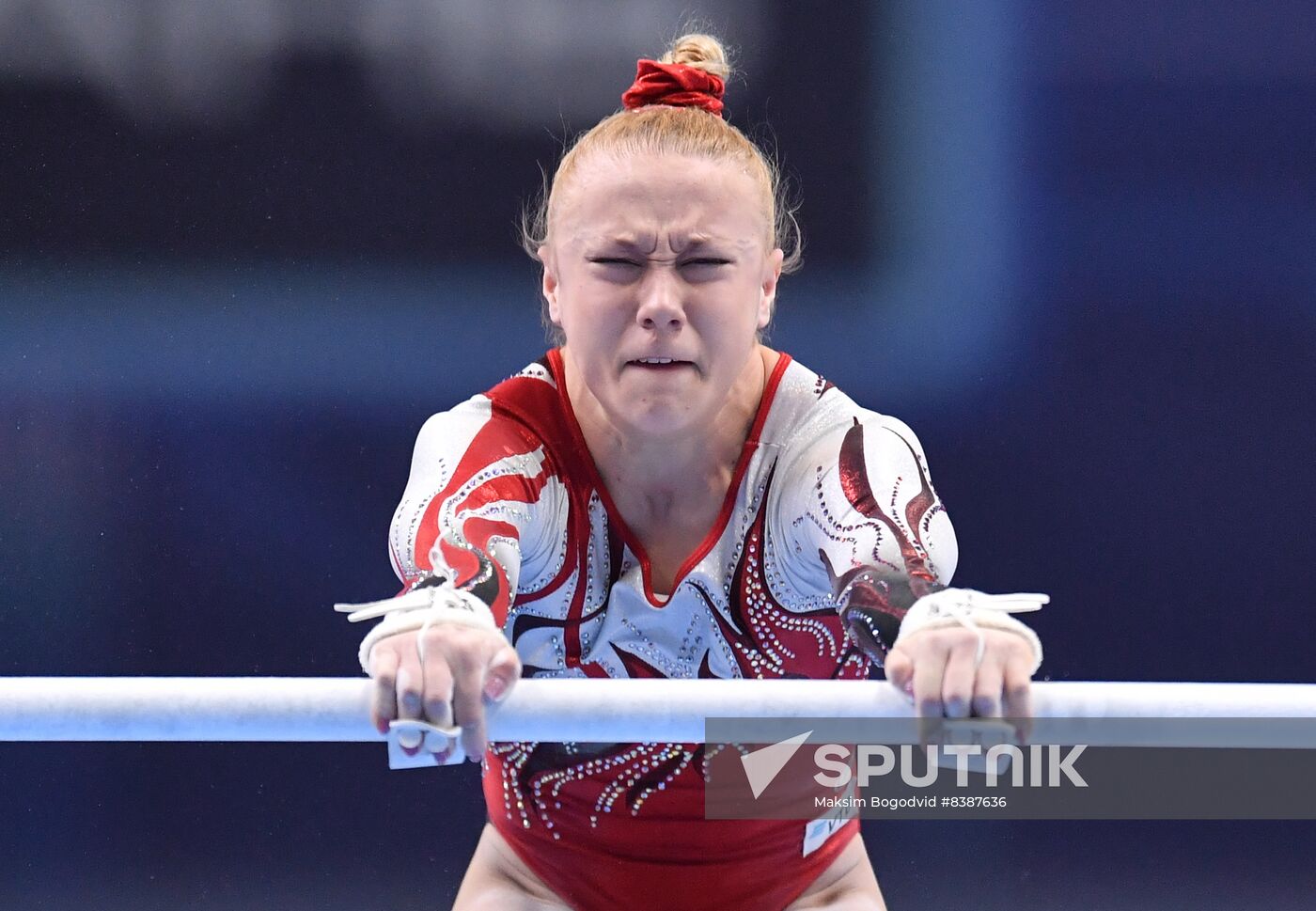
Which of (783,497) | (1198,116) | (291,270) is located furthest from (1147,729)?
(291,270)

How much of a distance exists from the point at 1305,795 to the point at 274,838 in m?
1.58

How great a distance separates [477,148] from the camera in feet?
6.55

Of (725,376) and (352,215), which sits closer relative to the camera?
(725,376)

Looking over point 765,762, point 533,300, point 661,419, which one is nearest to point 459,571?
point 661,419

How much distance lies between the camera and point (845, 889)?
4.69ft

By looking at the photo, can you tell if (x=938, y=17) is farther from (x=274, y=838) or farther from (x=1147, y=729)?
(x=274, y=838)

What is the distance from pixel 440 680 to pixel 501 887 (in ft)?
2.08

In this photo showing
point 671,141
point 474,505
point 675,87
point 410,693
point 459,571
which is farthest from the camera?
point 675,87

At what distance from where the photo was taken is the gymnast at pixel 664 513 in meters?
1.12

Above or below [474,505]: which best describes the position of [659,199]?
above

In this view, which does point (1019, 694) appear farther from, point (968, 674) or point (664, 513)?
point (664, 513)

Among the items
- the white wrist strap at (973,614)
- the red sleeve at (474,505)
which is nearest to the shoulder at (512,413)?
Result: the red sleeve at (474,505)

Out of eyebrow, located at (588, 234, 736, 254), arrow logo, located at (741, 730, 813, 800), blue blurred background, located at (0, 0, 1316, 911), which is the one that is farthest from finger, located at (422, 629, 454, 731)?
blue blurred background, located at (0, 0, 1316, 911)

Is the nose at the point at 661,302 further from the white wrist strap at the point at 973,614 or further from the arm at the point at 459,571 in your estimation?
the white wrist strap at the point at 973,614
